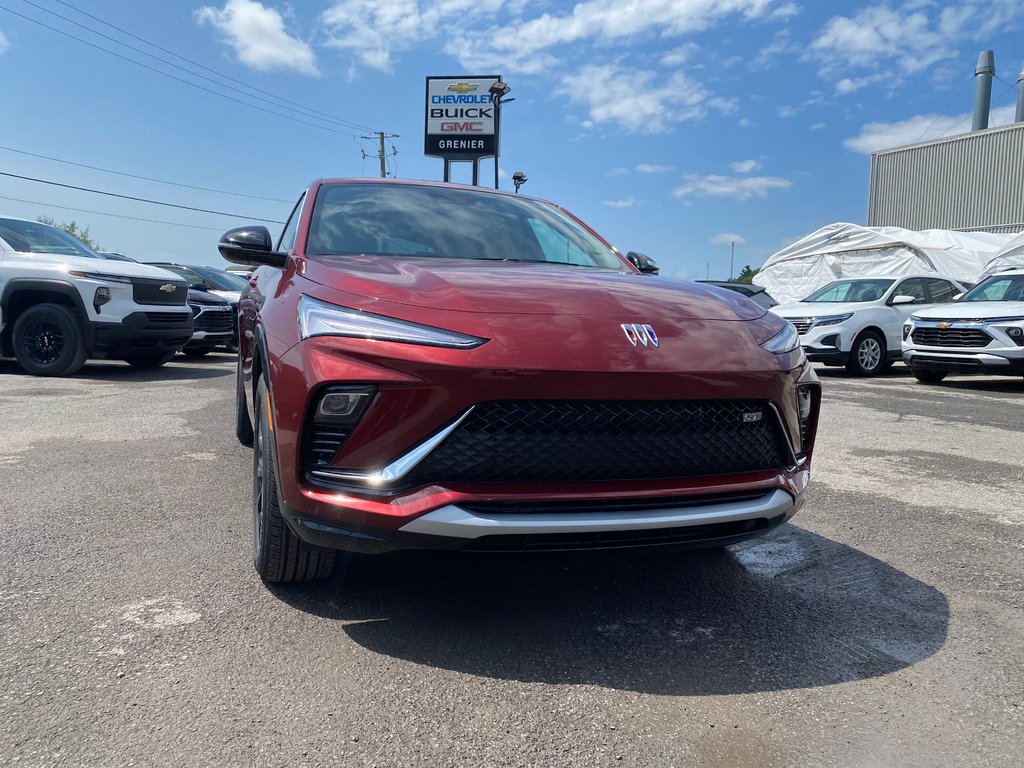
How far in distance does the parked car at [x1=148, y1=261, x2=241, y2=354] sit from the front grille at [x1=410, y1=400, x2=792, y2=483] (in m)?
10.5

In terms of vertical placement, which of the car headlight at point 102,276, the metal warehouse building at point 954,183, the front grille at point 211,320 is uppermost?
the metal warehouse building at point 954,183

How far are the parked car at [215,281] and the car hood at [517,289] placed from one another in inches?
385

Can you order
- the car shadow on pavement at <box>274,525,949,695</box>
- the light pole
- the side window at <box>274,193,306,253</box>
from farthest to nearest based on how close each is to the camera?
the light pole → the side window at <box>274,193,306,253</box> → the car shadow on pavement at <box>274,525,949,695</box>

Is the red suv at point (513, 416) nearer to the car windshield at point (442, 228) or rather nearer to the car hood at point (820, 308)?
the car windshield at point (442, 228)

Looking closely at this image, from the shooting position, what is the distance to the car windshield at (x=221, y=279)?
41.9ft

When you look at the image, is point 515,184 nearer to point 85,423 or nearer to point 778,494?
point 85,423

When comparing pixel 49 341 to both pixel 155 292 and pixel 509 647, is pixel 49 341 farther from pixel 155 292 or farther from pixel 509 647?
pixel 509 647

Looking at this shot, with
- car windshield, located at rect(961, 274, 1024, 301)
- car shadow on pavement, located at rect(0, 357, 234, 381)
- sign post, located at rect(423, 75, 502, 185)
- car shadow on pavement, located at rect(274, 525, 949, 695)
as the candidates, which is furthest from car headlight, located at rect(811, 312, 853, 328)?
sign post, located at rect(423, 75, 502, 185)

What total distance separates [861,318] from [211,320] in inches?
376

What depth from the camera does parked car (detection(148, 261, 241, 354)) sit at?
39.3ft

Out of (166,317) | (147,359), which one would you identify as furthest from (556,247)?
(147,359)

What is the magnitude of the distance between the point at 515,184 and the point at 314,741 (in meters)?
27.5

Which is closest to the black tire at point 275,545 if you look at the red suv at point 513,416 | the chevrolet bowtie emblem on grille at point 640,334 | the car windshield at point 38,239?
the red suv at point 513,416

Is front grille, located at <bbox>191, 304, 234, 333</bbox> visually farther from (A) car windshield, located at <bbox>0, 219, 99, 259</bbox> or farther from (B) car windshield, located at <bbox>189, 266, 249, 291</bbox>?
(A) car windshield, located at <bbox>0, 219, 99, 259</bbox>
